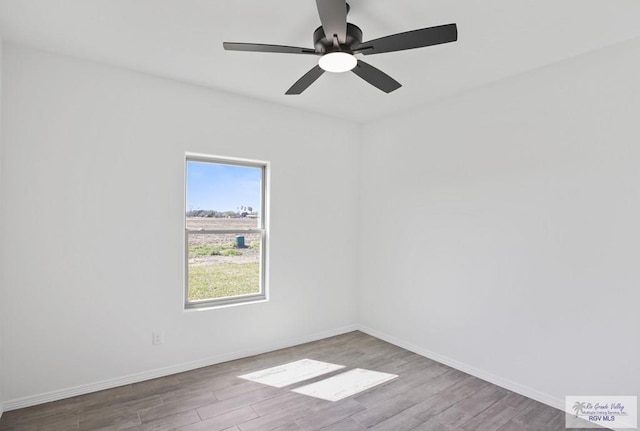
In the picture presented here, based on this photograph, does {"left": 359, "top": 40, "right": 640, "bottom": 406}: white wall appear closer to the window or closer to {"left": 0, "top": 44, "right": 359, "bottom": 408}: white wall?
{"left": 0, "top": 44, "right": 359, "bottom": 408}: white wall

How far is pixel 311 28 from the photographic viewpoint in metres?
2.35

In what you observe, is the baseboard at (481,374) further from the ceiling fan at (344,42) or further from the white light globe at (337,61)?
the white light globe at (337,61)

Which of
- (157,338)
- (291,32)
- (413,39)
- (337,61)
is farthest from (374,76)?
(157,338)

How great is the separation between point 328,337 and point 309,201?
1674 millimetres

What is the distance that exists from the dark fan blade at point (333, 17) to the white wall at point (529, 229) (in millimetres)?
1898

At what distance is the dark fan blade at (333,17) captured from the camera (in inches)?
66.5

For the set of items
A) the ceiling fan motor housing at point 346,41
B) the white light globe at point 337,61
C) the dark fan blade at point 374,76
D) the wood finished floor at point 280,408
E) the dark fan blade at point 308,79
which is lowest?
the wood finished floor at point 280,408

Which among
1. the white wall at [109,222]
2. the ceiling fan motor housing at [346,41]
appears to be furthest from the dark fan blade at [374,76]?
the white wall at [109,222]

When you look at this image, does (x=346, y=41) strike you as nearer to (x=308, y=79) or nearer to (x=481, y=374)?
(x=308, y=79)

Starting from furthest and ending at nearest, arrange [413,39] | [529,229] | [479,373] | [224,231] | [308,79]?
[224,231] < [479,373] < [529,229] < [308,79] < [413,39]

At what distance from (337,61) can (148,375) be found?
303 centimetres

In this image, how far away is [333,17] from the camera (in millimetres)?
1801

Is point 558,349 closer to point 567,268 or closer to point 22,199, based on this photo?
point 567,268

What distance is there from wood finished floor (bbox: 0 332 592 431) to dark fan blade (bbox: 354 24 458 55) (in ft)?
8.20
